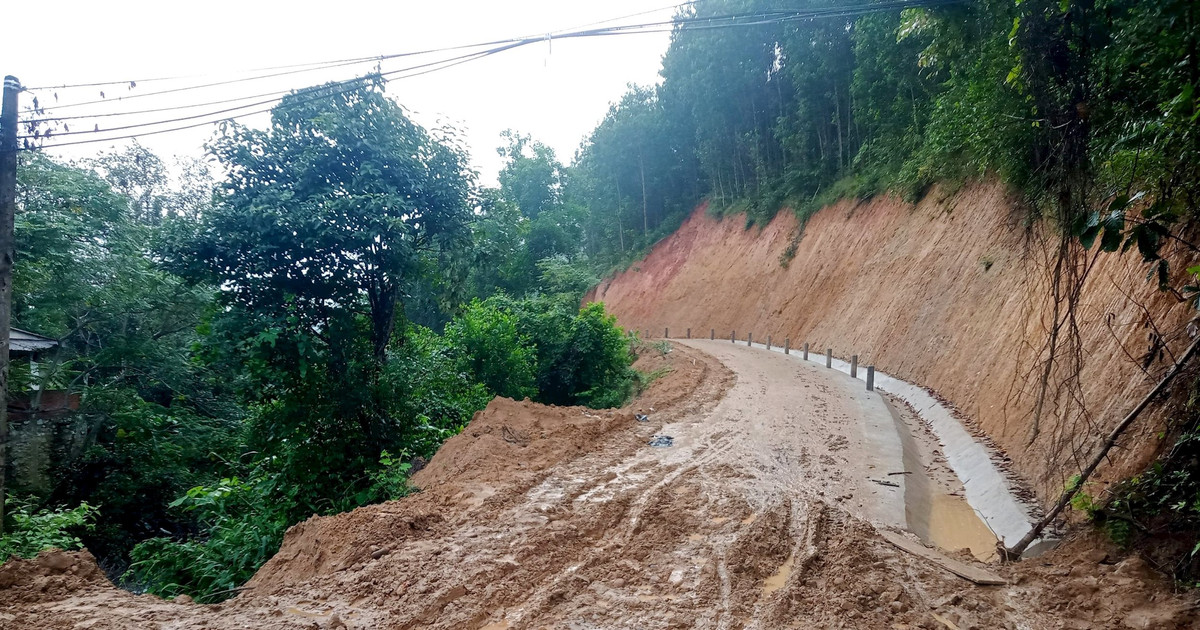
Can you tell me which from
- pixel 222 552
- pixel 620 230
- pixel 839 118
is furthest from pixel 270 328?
pixel 620 230

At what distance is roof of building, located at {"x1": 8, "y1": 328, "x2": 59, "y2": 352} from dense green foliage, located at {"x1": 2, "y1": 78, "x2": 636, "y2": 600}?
0.32m

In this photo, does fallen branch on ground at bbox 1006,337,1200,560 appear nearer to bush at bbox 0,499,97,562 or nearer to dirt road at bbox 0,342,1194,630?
dirt road at bbox 0,342,1194,630

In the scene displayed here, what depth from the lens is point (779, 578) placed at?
14.5 ft

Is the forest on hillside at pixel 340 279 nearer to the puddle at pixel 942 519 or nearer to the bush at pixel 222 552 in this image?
the bush at pixel 222 552

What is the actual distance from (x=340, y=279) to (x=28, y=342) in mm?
9967

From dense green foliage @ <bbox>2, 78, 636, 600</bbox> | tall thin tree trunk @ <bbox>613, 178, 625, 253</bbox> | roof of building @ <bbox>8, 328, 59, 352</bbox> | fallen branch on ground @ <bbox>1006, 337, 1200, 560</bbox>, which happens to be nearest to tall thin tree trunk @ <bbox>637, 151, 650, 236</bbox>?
tall thin tree trunk @ <bbox>613, 178, 625, 253</bbox>

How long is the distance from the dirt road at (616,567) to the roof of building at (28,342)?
36.2 ft

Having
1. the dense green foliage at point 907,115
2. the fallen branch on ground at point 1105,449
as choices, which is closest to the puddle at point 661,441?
the fallen branch on ground at point 1105,449

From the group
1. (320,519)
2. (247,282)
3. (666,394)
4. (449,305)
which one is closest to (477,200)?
(449,305)

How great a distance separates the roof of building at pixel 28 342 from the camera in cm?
1155

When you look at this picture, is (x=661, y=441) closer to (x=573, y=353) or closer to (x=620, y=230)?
(x=573, y=353)

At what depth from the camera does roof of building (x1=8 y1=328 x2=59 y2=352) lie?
37.9 feet

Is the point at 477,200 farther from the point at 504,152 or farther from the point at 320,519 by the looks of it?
the point at 504,152

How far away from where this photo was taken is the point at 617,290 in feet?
152
